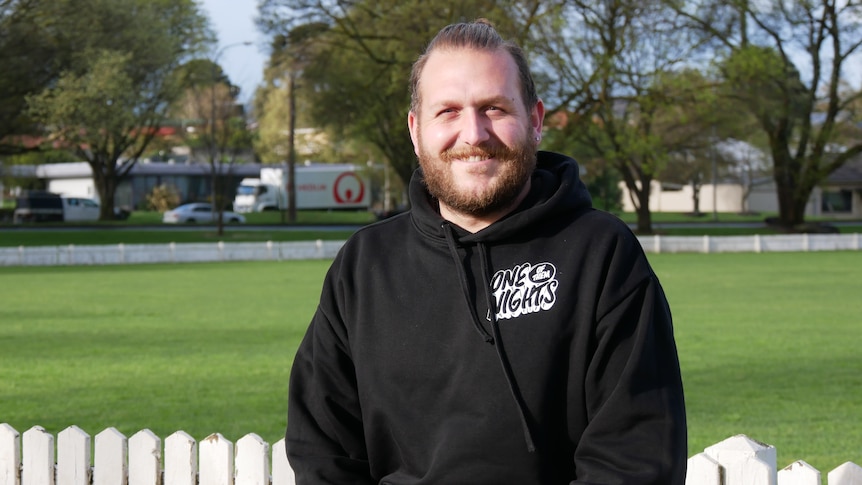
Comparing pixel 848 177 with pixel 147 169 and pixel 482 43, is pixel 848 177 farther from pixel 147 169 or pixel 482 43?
pixel 482 43

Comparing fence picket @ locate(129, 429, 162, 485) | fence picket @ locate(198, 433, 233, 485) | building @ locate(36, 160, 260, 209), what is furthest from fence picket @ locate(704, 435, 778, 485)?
building @ locate(36, 160, 260, 209)

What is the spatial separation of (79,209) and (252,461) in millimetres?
67303

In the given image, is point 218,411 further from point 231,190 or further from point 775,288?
point 231,190

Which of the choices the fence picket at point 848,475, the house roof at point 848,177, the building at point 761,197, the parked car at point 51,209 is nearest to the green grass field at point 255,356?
the fence picket at point 848,475

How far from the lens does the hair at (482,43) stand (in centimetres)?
322

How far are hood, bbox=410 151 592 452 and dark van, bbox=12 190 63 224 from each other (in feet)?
214

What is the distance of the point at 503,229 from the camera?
3.19 m

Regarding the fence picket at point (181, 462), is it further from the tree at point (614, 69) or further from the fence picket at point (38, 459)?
the tree at point (614, 69)

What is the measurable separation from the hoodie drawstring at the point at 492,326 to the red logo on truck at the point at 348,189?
76528mm

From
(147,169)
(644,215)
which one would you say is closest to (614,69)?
(644,215)

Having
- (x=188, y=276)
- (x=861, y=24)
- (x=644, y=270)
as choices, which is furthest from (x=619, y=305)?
(x=861, y=24)

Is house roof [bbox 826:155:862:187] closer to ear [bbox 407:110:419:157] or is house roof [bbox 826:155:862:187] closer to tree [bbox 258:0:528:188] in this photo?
tree [bbox 258:0:528:188]

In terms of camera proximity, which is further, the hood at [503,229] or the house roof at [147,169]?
the house roof at [147,169]

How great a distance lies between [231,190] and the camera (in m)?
89.6
